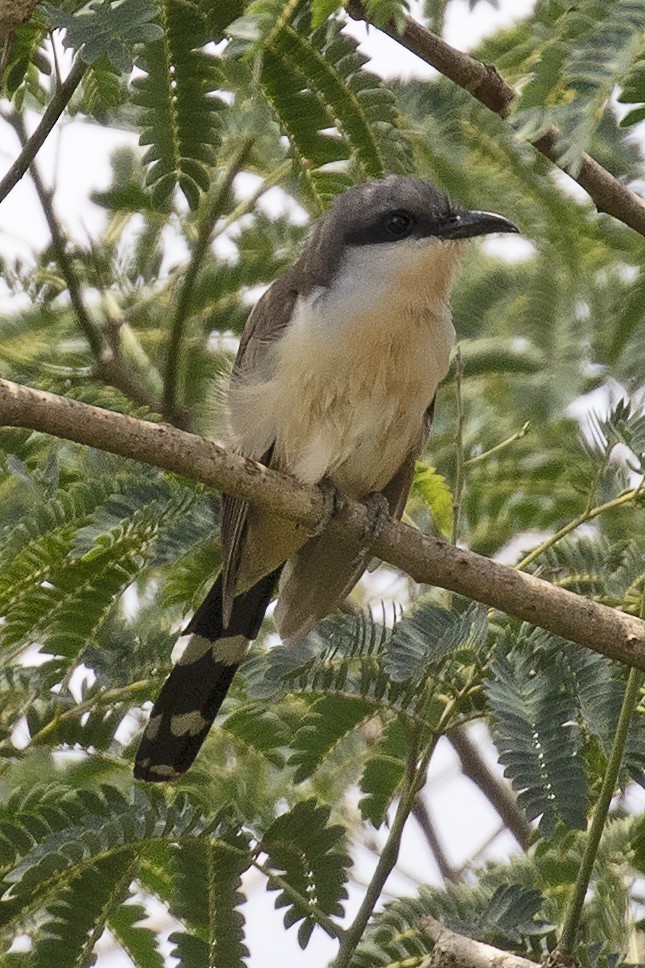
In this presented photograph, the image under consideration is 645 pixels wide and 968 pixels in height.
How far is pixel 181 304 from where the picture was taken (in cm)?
422

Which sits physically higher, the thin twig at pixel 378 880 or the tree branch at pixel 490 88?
the tree branch at pixel 490 88

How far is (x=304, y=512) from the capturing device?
3.45 m

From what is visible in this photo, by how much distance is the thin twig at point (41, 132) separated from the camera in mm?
3186

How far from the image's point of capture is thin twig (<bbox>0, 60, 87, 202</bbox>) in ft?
10.5

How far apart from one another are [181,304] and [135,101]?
88cm

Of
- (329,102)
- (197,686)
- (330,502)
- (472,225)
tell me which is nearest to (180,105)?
(329,102)

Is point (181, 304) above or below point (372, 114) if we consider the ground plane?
below

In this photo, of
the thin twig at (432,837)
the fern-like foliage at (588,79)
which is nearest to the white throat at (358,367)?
the thin twig at (432,837)

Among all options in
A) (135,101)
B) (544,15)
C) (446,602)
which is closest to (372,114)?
(135,101)

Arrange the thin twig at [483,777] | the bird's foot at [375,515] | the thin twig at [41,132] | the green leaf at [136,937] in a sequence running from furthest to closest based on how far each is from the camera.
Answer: the thin twig at [483,777] < the bird's foot at [375,515] < the green leaf at [136,937] < the thin twig at [41,132]

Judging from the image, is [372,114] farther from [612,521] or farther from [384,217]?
[612,521]

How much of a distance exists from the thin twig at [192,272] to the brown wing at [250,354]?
7.8 inches

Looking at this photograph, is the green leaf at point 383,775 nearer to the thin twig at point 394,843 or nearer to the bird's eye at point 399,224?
the thin twig at point 394,843

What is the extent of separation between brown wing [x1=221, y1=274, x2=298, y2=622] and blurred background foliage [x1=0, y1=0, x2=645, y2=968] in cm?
9
